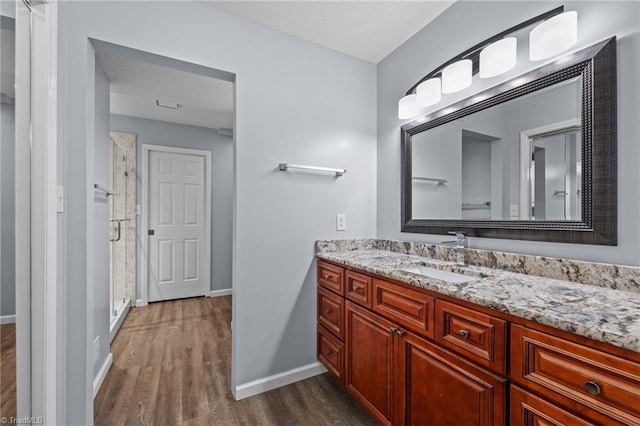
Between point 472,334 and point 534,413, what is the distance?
0.81 feet

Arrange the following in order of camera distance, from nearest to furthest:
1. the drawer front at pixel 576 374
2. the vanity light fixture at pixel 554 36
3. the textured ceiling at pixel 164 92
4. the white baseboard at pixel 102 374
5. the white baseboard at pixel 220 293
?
the drawer front at pixel 576 374 < the vanity light fixture at pixel 554 36 < the white baseboard at pixel 102 374 < the textured ceiling at pixel 164 92 < the white baseboard at pixel 220 293

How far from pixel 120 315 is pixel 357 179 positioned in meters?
2.74

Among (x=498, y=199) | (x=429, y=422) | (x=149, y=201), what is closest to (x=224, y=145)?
(x=149, y=201)

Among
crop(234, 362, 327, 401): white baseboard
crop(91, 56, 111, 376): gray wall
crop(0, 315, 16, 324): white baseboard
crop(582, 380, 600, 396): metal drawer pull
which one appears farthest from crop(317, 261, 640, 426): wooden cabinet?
crop(91, 56, 111, 376): gray wall

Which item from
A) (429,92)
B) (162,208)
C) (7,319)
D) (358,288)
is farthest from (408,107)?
(162,208)

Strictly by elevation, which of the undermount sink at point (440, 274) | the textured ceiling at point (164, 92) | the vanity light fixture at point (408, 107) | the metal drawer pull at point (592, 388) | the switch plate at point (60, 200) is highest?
the textured ceiling at point (164, 92)

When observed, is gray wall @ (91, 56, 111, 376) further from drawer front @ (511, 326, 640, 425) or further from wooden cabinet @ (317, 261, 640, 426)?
drawer front @ (511, 326, 640, 425)

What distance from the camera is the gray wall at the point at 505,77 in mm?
1050

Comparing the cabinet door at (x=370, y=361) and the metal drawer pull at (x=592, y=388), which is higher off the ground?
the metal drawer pull at (x=592, y=388)

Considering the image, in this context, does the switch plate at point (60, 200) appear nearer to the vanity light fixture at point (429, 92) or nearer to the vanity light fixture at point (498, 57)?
the vanity light fixture at point (429, 92)

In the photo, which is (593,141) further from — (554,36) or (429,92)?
(429,92)

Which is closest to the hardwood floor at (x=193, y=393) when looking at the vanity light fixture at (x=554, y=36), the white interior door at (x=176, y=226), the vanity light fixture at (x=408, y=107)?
the white interior door at (x=176, y=226)

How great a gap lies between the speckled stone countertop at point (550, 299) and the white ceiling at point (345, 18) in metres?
1.55

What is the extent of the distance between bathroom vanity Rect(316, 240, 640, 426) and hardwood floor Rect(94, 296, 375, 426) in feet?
0.79
